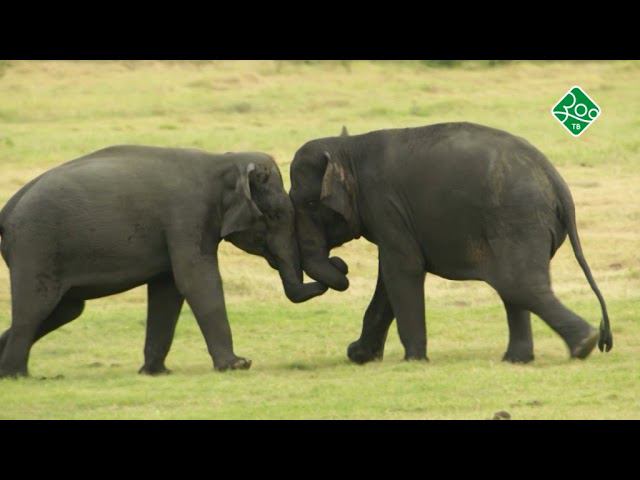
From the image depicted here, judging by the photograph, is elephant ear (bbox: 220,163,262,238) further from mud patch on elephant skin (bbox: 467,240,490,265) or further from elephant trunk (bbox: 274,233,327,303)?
mud patch on elephant skin (bbox: 467,240,490,265)

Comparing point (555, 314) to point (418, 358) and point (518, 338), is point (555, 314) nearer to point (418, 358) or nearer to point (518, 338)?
point (518, 338)

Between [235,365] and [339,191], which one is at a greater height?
[339,191]

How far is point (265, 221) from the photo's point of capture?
56.1 feet

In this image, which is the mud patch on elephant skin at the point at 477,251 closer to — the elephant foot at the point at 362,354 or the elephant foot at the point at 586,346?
the elephant foot at the point at 586,346

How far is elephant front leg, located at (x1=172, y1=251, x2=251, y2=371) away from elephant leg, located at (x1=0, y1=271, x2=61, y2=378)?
1.02 metres

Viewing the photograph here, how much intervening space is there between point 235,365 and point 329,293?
15.4ft

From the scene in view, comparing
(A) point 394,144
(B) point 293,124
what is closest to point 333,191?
(A) point 394,144

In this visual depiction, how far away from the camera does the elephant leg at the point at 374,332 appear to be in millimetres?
17297

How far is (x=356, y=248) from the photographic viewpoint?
22656 millimetres

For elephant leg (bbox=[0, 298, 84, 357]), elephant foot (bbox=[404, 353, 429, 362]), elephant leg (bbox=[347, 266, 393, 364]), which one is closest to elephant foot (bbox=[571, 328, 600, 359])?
elephant foot (bbox=[404, 353, 429, 362])

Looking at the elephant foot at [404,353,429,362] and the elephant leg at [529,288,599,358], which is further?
the elephant foot at [404,353,429,362]

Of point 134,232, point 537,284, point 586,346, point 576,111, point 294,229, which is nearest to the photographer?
point 586,346

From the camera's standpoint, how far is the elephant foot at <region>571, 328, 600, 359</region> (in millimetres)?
16141

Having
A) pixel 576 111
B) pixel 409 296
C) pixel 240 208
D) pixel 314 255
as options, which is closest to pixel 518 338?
pixel 409 296
